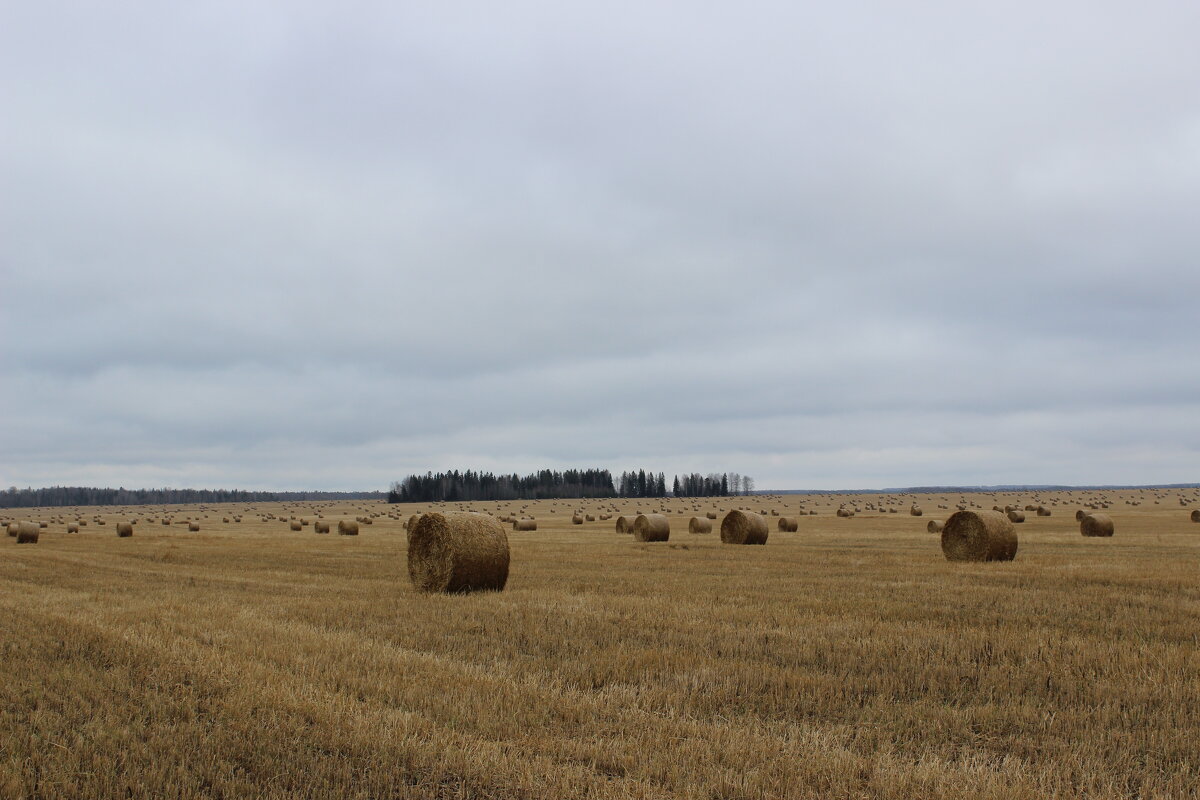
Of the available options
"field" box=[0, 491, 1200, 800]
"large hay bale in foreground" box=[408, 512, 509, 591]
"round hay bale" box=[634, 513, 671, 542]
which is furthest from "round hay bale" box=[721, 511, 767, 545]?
"large hay bale in foreground" box=[408, 512, 509, 591]

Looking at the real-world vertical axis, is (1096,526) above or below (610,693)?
below

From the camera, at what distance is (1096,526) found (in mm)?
30922

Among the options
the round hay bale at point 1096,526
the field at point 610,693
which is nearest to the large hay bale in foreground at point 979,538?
the field at point 610,693

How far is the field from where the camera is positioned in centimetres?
527

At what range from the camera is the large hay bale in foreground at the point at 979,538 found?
20344 mm

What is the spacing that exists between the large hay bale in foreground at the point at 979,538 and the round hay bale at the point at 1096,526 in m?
12.9

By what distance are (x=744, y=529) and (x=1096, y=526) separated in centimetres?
1422

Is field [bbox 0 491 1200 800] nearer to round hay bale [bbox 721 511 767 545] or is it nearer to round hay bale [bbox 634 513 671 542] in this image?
round hay bale [bbox 721 511 767 545]

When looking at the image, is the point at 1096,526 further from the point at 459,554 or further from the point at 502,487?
the point at 502,487

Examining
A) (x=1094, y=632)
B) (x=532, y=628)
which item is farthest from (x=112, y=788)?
(x=1094, y=632)

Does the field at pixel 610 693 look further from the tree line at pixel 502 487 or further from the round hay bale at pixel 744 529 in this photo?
the tree line at pixel 502 487

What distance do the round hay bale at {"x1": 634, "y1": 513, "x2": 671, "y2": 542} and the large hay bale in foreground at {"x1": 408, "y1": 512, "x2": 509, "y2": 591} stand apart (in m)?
15.6

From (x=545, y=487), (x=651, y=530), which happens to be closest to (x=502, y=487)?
(x=545, y=487)

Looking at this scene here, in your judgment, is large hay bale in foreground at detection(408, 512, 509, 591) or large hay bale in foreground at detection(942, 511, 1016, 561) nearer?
large hay bale in foreground at detection(408, 512, 509, 591)
